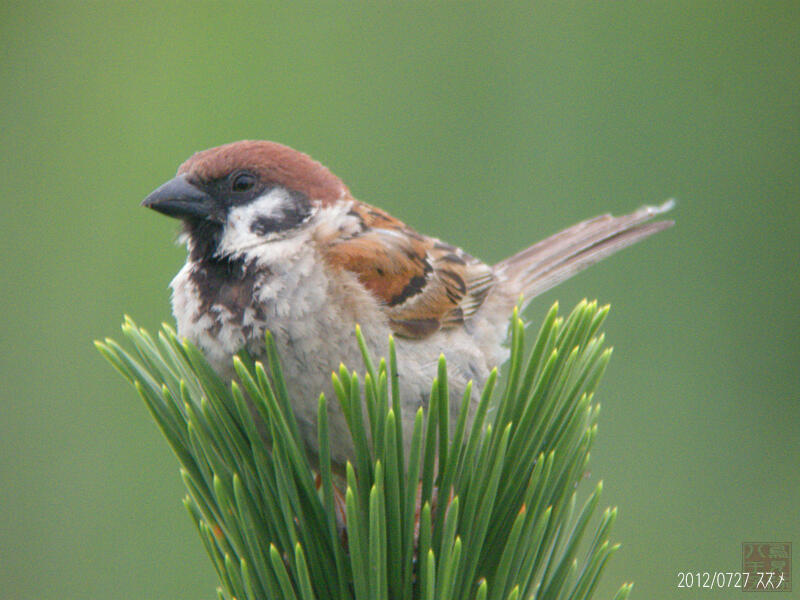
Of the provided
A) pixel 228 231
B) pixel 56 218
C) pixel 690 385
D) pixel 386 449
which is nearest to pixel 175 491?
pixel 56 218

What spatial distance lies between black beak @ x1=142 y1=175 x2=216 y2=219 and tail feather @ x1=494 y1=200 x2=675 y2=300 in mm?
741

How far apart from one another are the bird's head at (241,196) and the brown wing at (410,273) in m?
0.09

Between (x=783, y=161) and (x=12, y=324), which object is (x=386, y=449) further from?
(x=783, y=161)

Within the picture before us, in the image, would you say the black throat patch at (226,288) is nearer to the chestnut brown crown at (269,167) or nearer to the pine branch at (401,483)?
the chestnut brown crown at (269,167)

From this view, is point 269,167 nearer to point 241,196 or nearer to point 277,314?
point 241,196

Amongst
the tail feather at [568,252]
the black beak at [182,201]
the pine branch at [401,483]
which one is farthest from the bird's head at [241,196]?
the tail feather at [568,252]

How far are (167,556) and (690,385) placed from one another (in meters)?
1.15

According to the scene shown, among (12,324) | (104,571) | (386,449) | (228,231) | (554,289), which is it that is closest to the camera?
(386,449)

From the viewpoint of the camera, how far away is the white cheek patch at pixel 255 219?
127cm

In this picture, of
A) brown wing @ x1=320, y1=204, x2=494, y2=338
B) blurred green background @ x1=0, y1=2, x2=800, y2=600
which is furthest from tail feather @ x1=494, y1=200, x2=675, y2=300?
brown wing @ x1=320, y1=204, x2=494, y2=338

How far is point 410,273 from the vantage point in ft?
4.76

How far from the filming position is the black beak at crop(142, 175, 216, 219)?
1269 mm

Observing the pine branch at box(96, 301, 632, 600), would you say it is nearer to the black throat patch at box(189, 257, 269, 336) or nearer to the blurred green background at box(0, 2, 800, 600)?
the black throat patch at box(189, 257, 269, 336)

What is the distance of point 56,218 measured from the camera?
1970 millimetres
